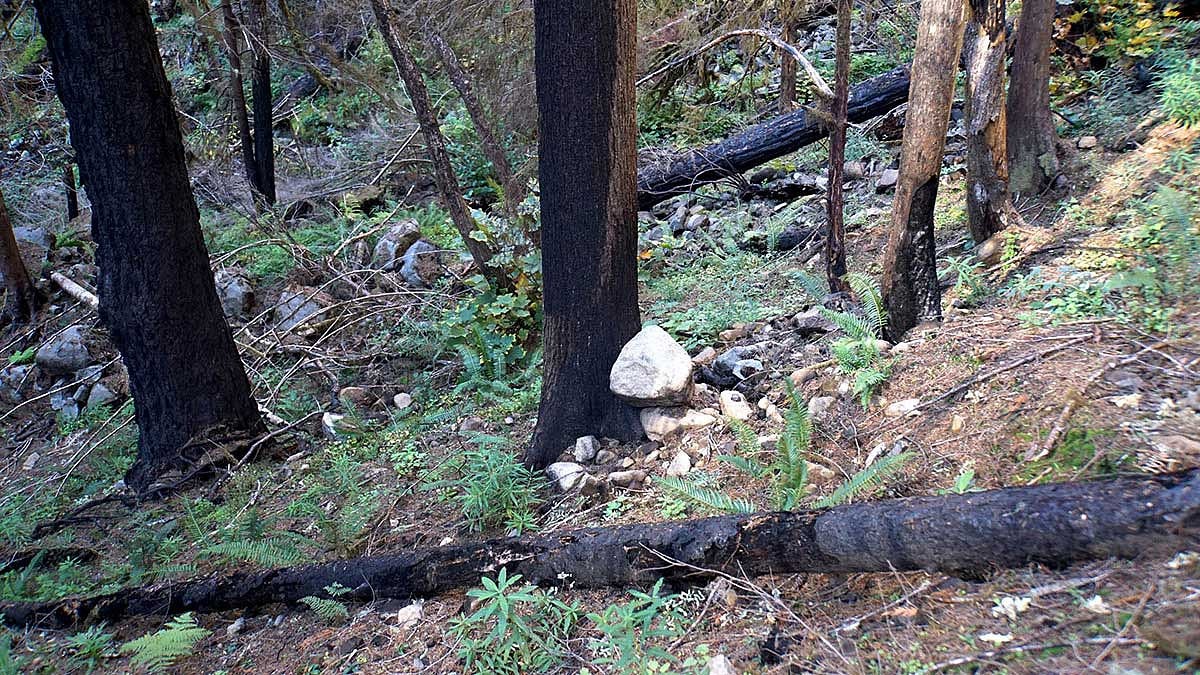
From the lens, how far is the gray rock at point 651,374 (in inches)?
171

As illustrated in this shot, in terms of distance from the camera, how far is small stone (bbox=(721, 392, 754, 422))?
14.2 feet

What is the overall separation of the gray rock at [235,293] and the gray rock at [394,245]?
1546 mm

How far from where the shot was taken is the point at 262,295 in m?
9.46

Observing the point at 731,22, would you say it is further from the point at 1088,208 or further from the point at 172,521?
the point at 172,521

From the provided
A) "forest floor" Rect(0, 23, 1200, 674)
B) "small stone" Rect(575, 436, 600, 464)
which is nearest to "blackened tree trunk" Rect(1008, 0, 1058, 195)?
"forest floor" Rect(0, 23, 1200, 674)

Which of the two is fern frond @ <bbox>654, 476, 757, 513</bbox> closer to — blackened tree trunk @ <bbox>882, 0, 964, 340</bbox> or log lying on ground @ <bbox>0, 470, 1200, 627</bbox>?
log lying on ground @ <bbox>0, 470, 1200, 627</bbox>

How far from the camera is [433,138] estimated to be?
6.78m

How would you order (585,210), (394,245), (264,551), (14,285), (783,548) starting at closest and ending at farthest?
(783,548) → (264,551) → (585,210) → (394,245) → (14,285)

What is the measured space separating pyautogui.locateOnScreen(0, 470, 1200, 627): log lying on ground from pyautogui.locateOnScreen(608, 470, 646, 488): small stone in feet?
2.32

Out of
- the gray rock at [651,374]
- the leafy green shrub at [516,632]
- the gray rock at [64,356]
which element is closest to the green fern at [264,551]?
the leafy green shrub at [516,632]

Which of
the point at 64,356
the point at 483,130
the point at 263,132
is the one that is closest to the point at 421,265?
the point at 483,130

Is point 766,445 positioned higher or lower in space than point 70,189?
lower

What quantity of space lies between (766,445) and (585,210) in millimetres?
1649

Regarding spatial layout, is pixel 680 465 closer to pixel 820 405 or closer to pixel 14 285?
pixel 820 405
